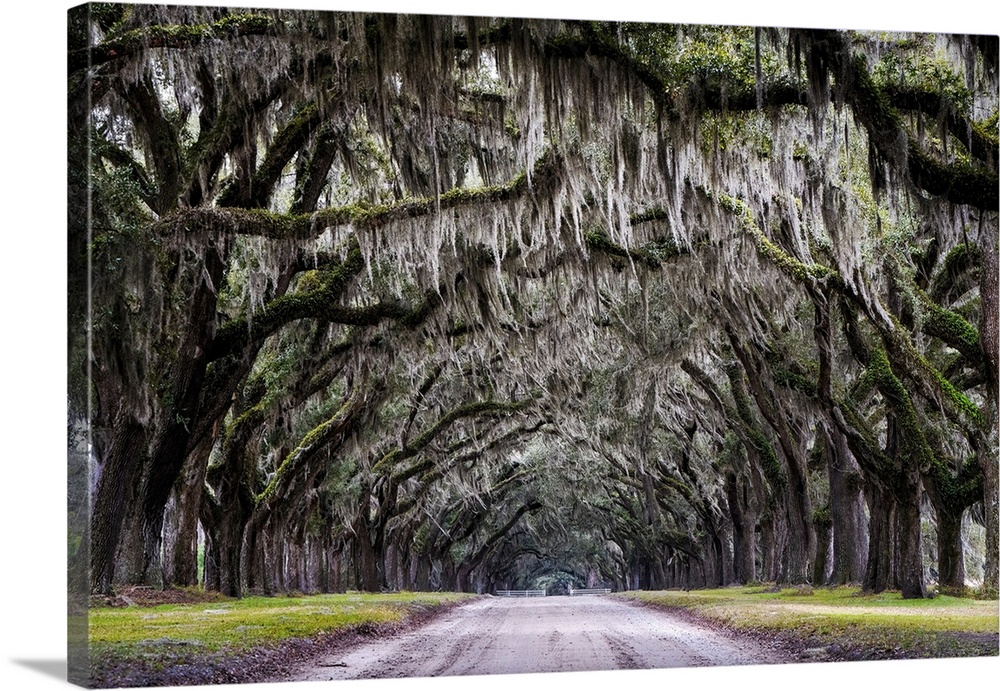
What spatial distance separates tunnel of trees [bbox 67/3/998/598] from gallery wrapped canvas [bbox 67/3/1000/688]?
42 millimetres

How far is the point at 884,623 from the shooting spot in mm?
12383

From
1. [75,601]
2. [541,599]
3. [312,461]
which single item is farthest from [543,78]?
[312,461]

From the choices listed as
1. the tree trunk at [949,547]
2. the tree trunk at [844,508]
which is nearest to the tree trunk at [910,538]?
the tree trunk at [949,547]

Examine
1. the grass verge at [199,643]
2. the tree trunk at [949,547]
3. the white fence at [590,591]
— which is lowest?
the white fence at [590,591]

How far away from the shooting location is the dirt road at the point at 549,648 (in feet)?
36.7

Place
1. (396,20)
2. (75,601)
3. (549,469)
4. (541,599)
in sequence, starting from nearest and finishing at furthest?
(75,601)
(396,20)
(541,599)
(549,469)

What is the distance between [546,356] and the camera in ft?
50.7

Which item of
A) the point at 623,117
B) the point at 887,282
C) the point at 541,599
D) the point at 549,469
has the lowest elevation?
the point at 541,599

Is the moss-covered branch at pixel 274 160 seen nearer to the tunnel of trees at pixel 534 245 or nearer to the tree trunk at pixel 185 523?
the tunnel of trees at pixel 534 245

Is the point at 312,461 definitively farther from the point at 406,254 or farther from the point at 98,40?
the point at 98,40

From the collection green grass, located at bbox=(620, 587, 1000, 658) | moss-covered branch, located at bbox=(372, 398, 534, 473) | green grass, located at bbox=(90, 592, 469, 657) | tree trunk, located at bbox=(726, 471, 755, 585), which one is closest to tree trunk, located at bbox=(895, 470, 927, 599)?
green grass, located at bbox=(620, 587, 1000, 658)

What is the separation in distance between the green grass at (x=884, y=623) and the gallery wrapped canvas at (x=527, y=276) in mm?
48

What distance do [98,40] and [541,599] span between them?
9.46 m

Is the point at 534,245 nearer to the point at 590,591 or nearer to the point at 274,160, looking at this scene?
the point at 274,160
